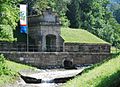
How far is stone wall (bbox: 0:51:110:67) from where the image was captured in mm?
38406

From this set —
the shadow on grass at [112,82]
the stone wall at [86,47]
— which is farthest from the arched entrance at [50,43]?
the shadow on grass at [112,82]

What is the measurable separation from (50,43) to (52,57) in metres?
5.98

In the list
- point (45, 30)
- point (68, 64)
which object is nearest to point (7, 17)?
point (68, 64)

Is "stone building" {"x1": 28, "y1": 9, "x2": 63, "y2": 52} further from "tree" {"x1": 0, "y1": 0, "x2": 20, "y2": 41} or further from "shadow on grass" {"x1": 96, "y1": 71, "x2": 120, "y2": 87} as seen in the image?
"shadow on grass" {"x1": 96, "y1": 71, "x2": 120, "y2": 87}

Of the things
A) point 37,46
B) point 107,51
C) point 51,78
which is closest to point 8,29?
point 51,78

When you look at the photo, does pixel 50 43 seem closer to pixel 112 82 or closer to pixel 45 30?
pixel 45 30

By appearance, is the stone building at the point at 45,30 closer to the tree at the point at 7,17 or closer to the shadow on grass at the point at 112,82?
the tree at the point at 7,17

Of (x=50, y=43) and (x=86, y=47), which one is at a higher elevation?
(x=50, y=43)

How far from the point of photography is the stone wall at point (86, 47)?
146ft

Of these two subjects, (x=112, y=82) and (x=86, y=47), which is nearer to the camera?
(x=112, y=82)

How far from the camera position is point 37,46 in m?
44.5

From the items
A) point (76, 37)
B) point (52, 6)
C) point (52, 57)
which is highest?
point (52, 6)

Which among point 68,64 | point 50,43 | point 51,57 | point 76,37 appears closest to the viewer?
point 51,57

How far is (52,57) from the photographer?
132 feet
